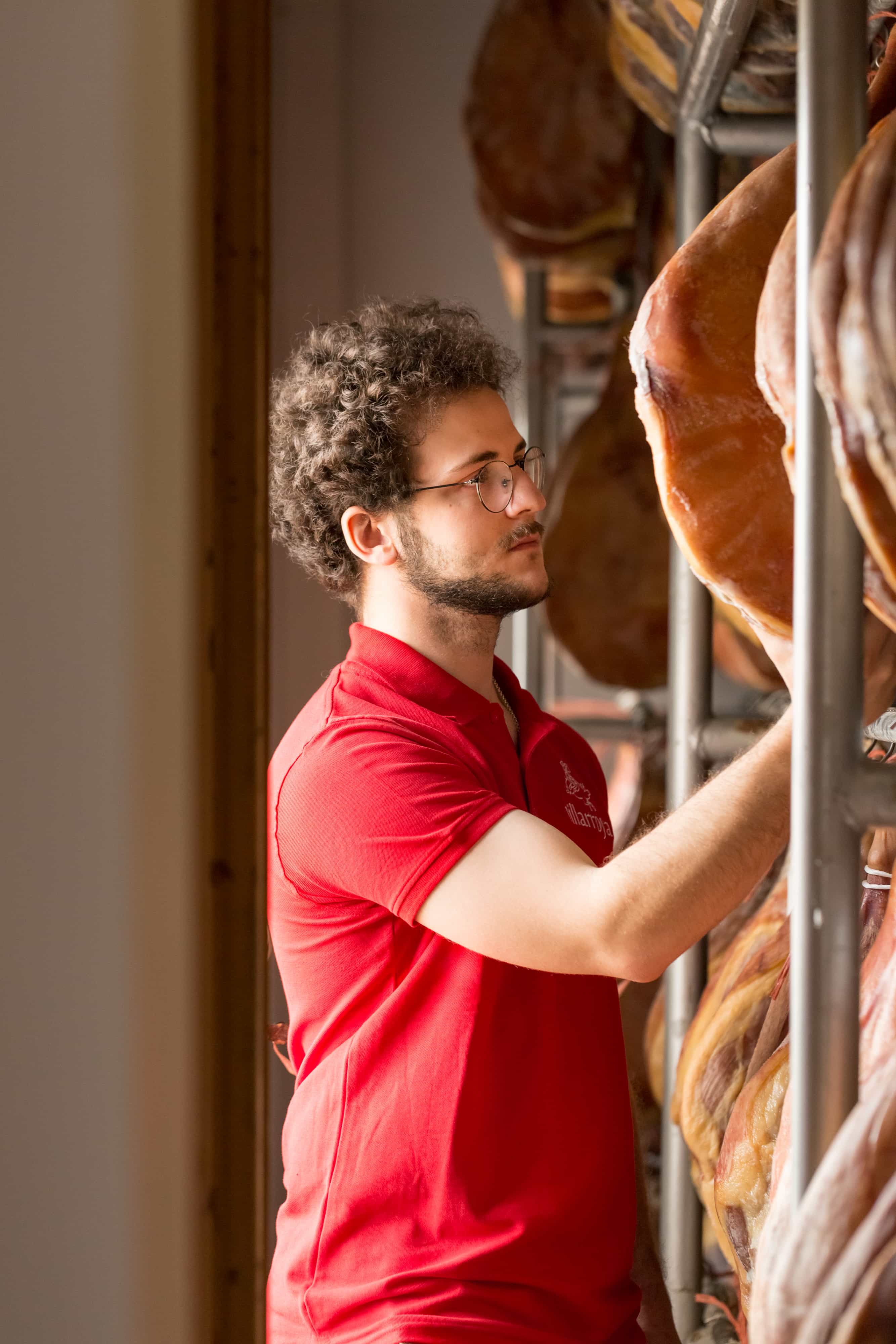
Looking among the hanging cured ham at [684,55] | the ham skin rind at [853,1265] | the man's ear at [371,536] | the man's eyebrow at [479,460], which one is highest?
the hanging cured ham at [684,55]

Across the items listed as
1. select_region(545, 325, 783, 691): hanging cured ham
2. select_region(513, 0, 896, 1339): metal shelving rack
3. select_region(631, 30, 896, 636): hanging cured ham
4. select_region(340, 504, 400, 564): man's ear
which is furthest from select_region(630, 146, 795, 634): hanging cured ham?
select_region(545, 325, 783, 691): hanging cured ham

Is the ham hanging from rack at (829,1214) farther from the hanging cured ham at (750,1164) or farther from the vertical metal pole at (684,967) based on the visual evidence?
the vertical metal pole at (684,967)

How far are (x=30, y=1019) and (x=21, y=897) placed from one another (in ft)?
0.09

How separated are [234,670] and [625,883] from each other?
0.34 metres

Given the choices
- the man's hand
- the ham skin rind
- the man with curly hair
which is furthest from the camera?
the man with curly hair

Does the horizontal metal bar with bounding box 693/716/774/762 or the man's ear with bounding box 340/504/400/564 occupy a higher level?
the man's ear with bounding box 340/504/400/564

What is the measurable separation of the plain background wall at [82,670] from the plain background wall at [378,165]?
1.33m

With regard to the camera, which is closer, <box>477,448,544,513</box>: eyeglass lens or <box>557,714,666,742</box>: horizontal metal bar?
<box>477,448,544,513</box>: eyeglass lens

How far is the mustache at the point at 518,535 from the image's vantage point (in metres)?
0.82

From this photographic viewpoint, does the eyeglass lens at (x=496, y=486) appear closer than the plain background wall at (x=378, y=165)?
Yes

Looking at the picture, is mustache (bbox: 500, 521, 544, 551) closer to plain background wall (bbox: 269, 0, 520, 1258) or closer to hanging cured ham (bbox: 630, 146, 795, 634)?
hanging cured ham (bbox: 630, 146, 795, 634)

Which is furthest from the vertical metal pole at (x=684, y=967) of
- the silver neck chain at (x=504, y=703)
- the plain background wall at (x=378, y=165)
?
the plain background wall at (x=378, y=165)

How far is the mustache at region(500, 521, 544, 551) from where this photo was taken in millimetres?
820

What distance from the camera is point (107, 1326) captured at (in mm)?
258
